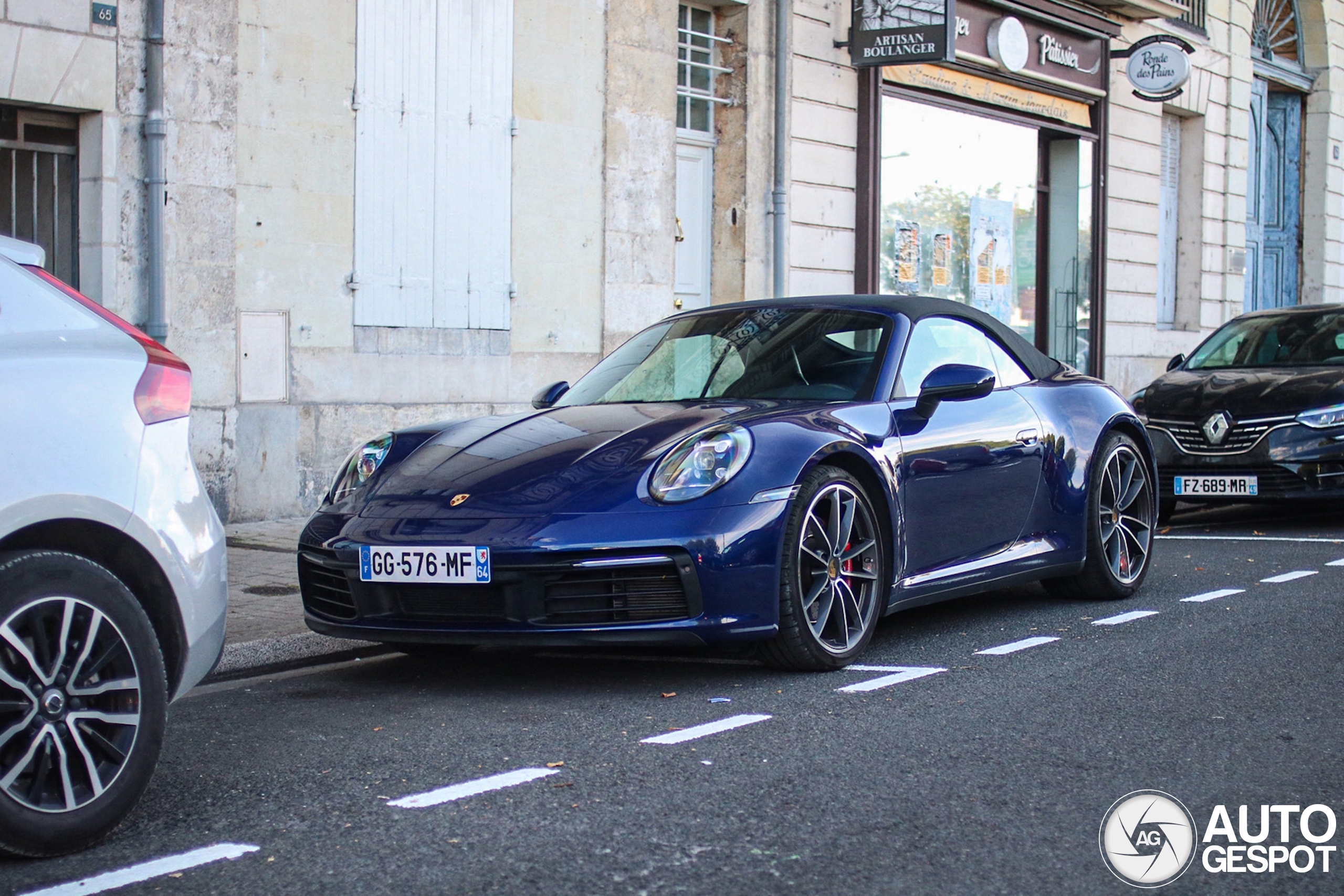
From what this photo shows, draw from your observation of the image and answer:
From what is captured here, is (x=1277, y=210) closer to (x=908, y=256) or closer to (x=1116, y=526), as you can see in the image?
(x=908, y=256)

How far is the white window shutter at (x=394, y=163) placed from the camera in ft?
36.8

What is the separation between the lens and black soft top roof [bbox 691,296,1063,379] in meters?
6.50

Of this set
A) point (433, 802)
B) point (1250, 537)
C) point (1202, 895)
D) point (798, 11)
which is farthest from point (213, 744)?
point (798, 11)

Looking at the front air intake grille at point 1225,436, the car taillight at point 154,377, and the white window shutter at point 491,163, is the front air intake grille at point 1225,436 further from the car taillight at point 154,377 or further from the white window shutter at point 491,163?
the car taillight at point 154,377

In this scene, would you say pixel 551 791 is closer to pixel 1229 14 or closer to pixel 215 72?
pixel 215 72

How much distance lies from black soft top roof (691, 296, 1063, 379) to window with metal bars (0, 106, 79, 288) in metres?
4.83

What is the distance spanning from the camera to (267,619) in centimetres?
668

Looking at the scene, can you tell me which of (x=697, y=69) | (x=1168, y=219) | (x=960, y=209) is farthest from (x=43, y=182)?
(x=1168, y=219)

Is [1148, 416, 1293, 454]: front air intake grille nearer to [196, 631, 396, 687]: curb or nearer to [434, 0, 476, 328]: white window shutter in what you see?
[434, 0, 476, 328]: white window shutter

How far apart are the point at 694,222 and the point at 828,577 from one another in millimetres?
9557

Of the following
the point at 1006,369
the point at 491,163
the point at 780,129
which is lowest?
the point at 1006,369

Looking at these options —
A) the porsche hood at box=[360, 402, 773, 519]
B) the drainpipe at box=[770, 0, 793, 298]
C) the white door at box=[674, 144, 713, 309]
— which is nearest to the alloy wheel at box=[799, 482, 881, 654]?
the porsche hood at box=[360, 402, 773, 519]

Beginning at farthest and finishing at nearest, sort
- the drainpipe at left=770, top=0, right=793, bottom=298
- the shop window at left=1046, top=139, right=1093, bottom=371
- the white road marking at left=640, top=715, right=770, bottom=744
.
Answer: the shop window at left=1046, top=139, right=1093, bottom=371 → the drainpipe at left=770, top=0, right=793, bottom=298 → the white road marking at left=640, top=715, right=770, bottom=744

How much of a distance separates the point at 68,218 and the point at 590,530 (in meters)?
6.20
